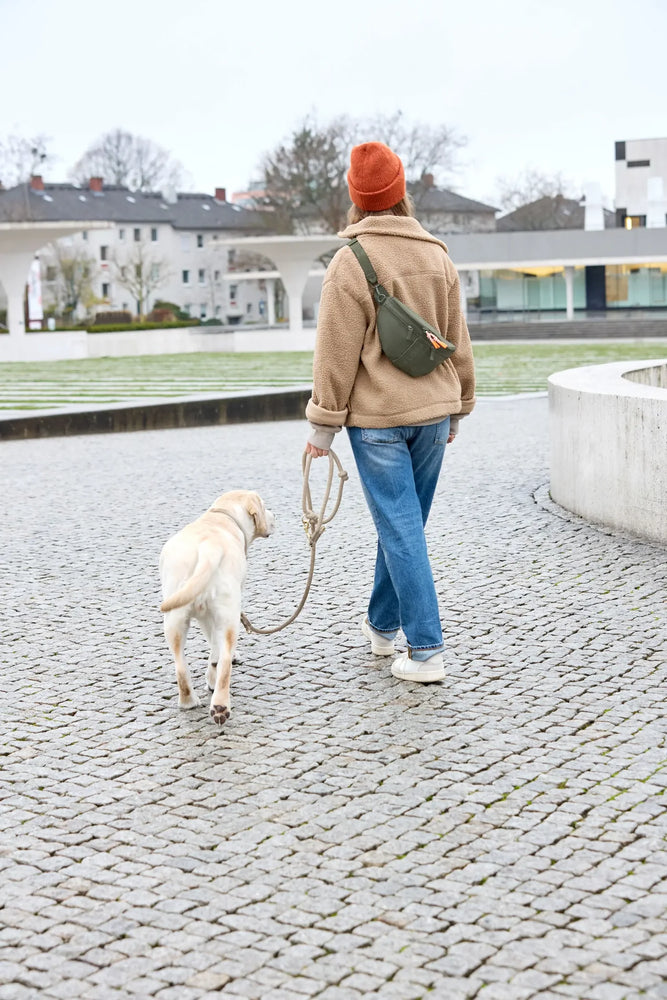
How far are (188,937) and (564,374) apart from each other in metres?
8.64

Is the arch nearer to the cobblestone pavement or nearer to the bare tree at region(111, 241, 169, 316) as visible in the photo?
the bare tree at region(111, 241, 169, 316)

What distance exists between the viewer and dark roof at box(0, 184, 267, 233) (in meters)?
100

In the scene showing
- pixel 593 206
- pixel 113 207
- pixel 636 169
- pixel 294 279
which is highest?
pixel 113 207

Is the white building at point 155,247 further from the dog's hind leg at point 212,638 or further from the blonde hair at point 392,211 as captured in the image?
the dog's hind leg at point 212,638

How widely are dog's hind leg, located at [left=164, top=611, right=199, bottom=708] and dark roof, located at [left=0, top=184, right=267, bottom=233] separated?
295 ft

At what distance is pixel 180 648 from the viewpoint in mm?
5215

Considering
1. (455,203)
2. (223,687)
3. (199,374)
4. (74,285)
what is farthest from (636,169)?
(223,687)

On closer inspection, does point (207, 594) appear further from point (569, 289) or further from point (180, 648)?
point (569, 289)

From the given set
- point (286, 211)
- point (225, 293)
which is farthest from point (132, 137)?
point (286, 211)

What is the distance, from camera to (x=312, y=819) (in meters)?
4.26

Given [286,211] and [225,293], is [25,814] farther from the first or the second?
[225,293]

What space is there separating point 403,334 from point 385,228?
1.51 feet

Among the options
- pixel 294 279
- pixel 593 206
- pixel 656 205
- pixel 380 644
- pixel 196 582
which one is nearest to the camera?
pixel 196 582

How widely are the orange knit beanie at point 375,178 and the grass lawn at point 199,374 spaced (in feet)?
57.2
